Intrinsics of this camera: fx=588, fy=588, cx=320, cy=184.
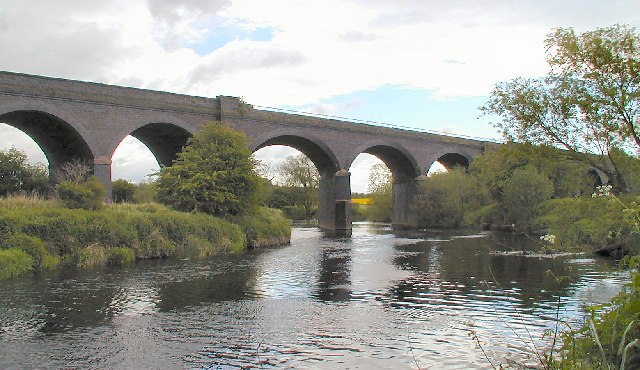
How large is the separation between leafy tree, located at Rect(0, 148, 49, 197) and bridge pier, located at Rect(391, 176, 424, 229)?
94.8 ft

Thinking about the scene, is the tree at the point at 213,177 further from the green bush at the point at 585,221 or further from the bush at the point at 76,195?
the green bush at the point at 585,221

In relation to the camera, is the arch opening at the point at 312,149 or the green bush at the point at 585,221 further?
the arch opening at the point at 312,149

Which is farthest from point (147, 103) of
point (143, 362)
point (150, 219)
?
point (143, 362)

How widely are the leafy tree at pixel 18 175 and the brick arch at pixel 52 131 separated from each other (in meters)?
1.50

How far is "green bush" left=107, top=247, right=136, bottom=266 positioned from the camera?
19562mm

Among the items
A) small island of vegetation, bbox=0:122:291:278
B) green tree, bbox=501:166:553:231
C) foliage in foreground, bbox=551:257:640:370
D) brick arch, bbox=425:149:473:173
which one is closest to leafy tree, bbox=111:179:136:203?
small island of vegetation, bbox=0:122:291:278

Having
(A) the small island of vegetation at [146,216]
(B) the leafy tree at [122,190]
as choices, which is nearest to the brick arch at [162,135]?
(A) the small island of vegetation at [146,216]

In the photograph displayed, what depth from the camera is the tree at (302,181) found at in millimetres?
66938

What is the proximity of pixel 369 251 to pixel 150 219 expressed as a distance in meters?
9.17

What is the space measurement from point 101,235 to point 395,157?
33435 mm

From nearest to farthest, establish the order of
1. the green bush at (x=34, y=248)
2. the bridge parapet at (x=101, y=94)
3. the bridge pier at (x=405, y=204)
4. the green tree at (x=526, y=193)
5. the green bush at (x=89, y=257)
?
the green bush at (x=34, y=248), the green bush at (x=89, y=257), the bridge parapet at (x=101, y=94), the green tree at (x=526, y=193), the bridge pier at (x=405, y=204)

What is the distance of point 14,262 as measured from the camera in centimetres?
1620

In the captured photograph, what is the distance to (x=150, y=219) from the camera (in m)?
22.5

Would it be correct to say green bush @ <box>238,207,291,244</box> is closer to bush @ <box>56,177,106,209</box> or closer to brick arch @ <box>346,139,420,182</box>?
bush @ <box>56,177,106,209</box>
